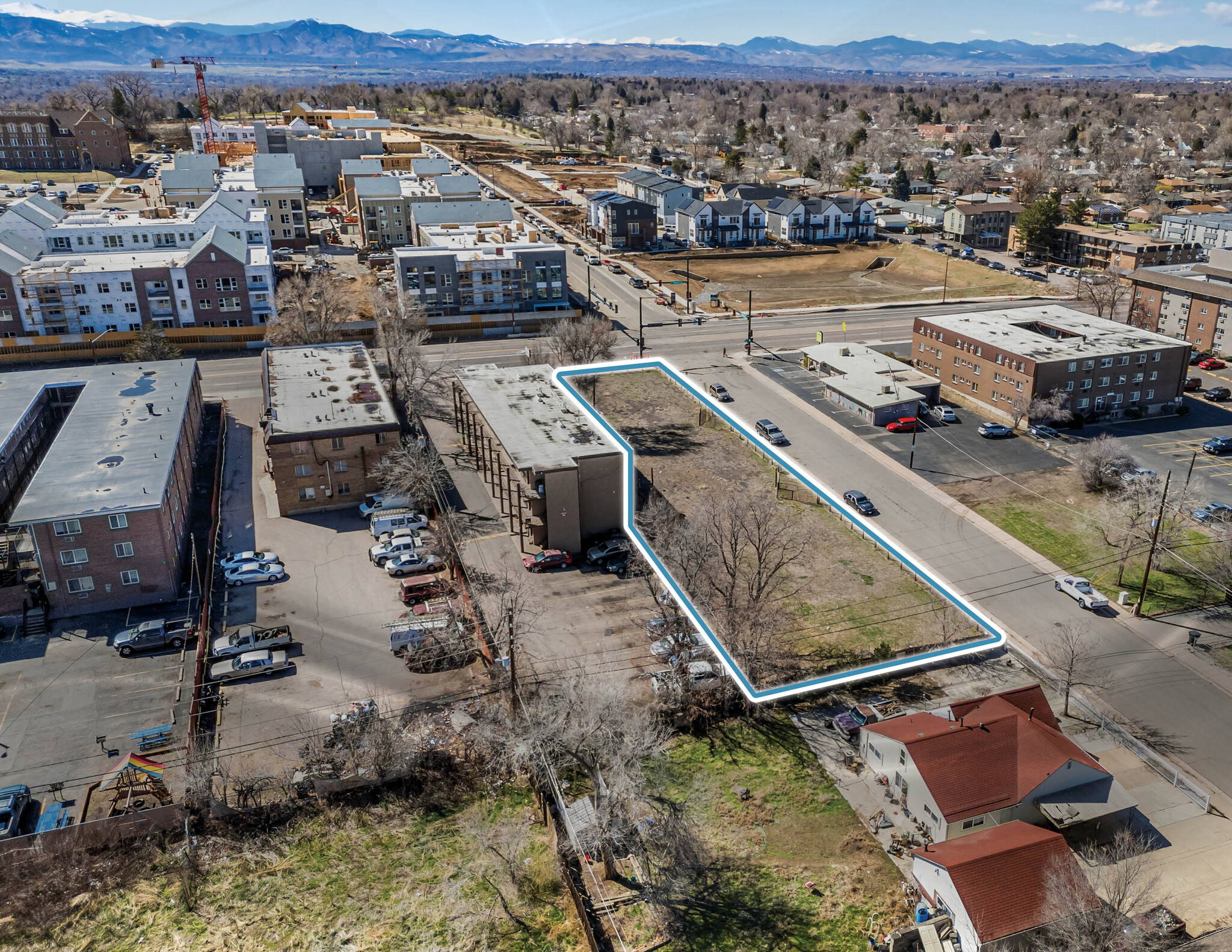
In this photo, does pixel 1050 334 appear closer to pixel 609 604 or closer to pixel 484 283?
pixel 609 604

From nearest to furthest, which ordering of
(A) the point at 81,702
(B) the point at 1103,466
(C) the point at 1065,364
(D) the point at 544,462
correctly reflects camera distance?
(A) the point at 81,702
(D) the point at 544,462
(B) the point at 1103,466
(C) the point at 1065,364

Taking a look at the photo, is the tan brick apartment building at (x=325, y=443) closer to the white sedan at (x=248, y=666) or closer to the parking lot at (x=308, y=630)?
the parking lot at (x=308, y=630)

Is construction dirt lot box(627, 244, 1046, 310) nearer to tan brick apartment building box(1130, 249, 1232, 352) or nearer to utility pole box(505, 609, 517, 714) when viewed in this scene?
tan brick apartment building box(1130, 249, 1232, 352)

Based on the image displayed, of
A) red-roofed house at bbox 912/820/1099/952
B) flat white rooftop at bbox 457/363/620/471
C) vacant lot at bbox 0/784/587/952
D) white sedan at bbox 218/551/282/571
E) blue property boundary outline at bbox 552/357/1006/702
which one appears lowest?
vacant lot at bbox 0/784/587/952

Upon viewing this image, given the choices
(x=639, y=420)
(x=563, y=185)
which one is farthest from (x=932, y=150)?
(x=639, y=420)

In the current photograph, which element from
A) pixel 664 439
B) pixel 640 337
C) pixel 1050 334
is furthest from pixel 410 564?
pixel 1050 334

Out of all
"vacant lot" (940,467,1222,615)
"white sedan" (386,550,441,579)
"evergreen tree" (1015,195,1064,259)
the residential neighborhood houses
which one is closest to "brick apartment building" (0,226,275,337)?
the residential neighborhood houses

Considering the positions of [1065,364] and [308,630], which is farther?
[1065,364]
